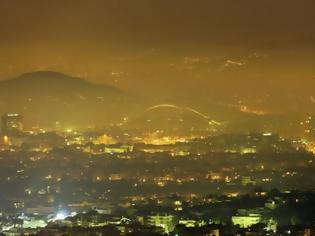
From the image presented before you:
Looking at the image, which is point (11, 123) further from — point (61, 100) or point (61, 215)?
point (61, 215)

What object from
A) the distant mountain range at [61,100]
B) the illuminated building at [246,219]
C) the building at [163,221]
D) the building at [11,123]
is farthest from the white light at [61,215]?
the distant mountain range at [61,100]

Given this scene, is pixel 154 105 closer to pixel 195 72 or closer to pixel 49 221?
pixel 195 72

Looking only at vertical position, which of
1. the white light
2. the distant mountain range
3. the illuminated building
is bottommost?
the illuminated building

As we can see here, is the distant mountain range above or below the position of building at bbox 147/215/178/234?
above

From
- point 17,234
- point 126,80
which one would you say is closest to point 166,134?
point 126,80

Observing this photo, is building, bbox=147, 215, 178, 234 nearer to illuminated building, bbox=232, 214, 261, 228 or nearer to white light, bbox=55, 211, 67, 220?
illuminated building, bbox=232, 214, 261, 228

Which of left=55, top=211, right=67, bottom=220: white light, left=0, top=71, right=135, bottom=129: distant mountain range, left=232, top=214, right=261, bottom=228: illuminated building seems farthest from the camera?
left=0, top=71, right=135, bottom=129: distant mountain range

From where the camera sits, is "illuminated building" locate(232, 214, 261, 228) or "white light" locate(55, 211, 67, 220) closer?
"illuminated building" locate(232, 214, 261, 228)

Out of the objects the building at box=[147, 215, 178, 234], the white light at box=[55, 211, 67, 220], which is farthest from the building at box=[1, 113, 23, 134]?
the building at box=[147, 215, 178, 234]

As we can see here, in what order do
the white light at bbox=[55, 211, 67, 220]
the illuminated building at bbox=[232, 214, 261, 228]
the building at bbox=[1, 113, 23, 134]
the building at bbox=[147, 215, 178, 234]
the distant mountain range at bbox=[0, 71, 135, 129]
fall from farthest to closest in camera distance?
the distant mountain range at bbox=[0, 71, 135, 129], the building at bbox=[1, 113, 23, 134], the white light at bbox=[55, 211, 67, 220], the building at bbox=[147, 215, 178, 234], the illuminated building at bbox=[232, 214, 261, 228]
